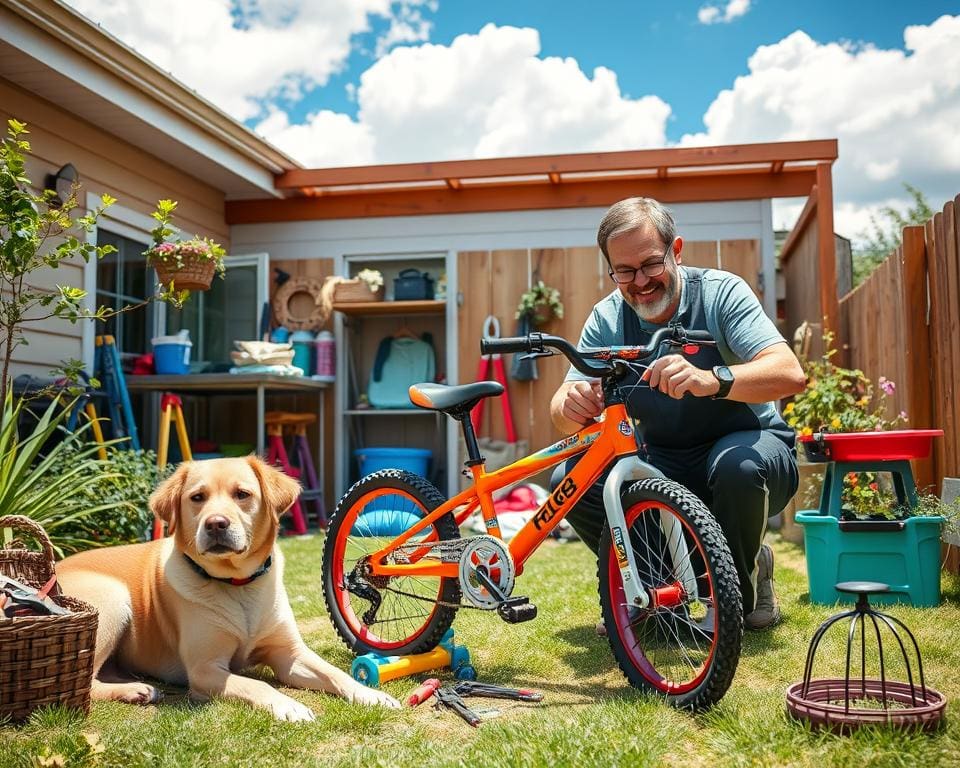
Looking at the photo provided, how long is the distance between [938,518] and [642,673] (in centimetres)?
171

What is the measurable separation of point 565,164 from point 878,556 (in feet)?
14.1

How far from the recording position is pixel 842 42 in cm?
1324

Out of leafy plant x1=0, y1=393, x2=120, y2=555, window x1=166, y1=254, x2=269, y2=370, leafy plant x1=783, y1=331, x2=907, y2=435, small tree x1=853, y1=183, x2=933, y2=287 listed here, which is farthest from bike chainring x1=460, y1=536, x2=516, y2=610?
small tree x1=853, y1=183, x2=933, y2=287

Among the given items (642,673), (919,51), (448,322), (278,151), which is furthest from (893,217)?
(642,673)

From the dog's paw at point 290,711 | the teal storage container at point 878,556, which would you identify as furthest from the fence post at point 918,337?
the dog's paw at point 290,711

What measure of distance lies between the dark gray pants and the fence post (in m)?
1.56

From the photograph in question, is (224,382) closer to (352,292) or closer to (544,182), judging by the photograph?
(352,292)

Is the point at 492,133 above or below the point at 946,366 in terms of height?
above

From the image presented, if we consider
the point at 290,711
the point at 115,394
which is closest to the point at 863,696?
the point at 290,711

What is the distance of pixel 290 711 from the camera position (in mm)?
2193

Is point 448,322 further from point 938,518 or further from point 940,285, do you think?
point 938,518

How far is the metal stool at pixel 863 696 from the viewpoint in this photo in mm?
1736

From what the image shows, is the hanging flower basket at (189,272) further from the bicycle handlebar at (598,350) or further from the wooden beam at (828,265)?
the wooden beam at (828,265)

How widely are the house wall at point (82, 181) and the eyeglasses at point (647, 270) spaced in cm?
380
